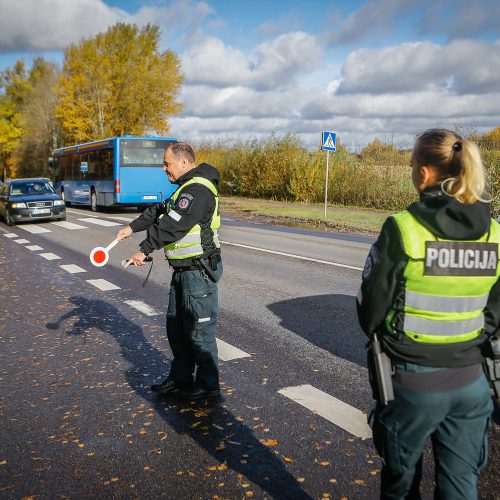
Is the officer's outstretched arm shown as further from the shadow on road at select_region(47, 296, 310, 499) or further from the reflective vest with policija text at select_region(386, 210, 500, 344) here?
the shadow on road at select_region(47, 296, 310, 499)

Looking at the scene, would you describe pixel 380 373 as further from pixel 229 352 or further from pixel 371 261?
pixel 229 352

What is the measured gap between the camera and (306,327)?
6.32 m

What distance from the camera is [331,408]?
4086 millimetres

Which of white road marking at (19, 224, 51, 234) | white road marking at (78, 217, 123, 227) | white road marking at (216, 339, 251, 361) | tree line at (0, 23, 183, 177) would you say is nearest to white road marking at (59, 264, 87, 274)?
white road marking at (216, 339, 251, 361)

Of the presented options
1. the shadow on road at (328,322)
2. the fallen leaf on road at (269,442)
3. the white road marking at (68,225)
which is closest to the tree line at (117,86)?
the white road marking at (68,225)

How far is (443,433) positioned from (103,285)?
23.9 ft

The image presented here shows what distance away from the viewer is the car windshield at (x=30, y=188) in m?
20.5

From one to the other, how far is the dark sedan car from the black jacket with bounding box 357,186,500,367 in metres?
19.1

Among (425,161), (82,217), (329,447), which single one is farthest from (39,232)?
(425,161)

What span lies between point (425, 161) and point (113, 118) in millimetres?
47292

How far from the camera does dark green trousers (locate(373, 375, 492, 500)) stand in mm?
2066

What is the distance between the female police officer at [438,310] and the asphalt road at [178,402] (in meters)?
1.02

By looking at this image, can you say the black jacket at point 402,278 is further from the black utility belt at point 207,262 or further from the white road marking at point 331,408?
the black utility belt at point 207,262

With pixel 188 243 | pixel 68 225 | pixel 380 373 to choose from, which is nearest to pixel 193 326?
pixel 188 243
